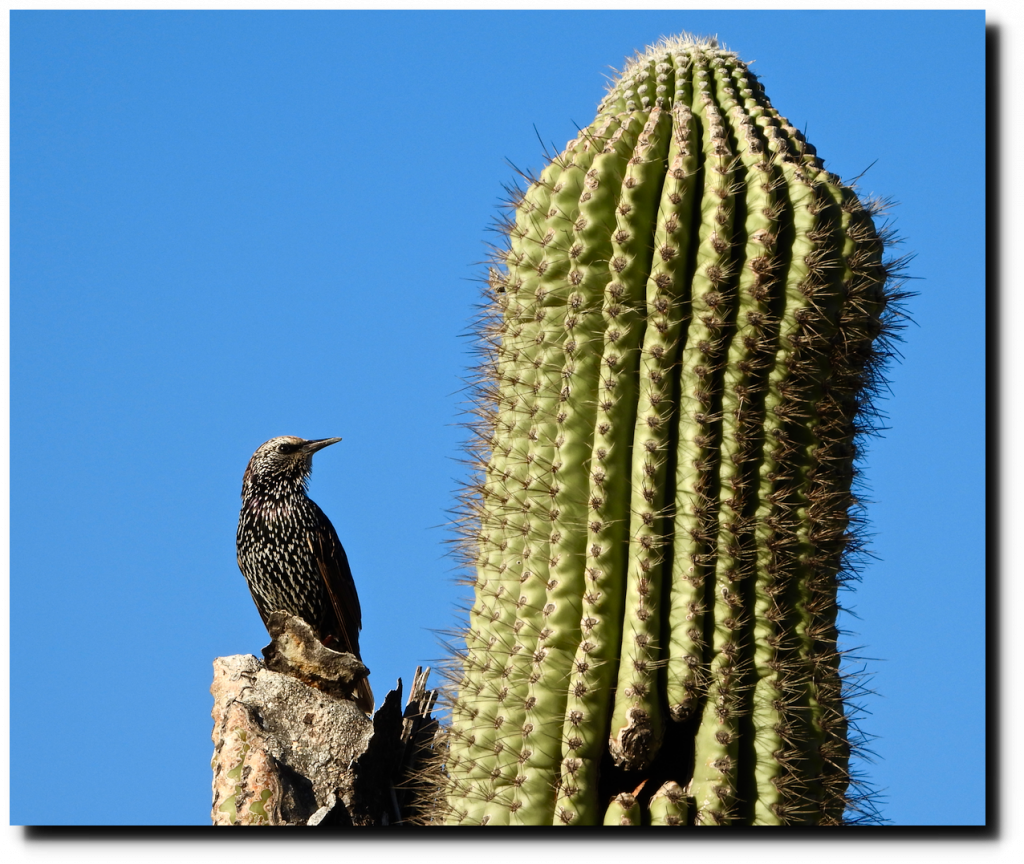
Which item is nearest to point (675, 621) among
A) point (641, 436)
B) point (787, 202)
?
point (641, 436)

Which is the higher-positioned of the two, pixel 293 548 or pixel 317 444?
pixel 317 444

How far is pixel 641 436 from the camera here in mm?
4023

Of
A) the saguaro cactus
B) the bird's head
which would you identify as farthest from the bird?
the saguaro cactus

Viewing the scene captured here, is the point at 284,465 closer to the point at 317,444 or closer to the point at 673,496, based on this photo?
the point at 317,444

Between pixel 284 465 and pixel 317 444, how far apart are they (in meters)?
0.29

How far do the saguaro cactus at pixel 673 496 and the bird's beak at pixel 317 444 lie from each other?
4736 millimetres

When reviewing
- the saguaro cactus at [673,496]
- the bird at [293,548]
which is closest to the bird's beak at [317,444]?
the bird at [293,548]

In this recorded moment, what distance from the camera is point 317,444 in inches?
353

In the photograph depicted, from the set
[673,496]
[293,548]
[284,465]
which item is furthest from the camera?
[284,465]

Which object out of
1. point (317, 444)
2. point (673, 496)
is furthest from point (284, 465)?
point (673, 496)

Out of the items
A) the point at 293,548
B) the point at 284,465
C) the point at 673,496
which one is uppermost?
the point at 284,465

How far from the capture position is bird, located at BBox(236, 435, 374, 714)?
8719 mm

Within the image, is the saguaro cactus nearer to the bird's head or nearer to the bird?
the bird
